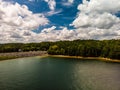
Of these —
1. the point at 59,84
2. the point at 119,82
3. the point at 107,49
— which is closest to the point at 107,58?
the point at 107,49

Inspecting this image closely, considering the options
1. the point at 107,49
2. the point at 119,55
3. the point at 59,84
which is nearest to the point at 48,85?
the point at 59,84

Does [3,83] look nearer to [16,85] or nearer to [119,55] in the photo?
[16,85]

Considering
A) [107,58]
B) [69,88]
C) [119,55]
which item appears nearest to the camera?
[69,88]

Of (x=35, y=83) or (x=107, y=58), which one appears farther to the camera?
(x=107, y=58)

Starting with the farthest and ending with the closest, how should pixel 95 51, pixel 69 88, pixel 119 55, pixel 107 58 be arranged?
pixel 95 51, pixel 107 58, pixel 119 55, pixel 69 88

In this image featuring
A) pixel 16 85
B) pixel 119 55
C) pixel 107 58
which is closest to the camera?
pixel 16 85

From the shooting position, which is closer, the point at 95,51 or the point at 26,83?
the point at 26,83

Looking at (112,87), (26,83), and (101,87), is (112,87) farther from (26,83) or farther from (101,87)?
(26,83)

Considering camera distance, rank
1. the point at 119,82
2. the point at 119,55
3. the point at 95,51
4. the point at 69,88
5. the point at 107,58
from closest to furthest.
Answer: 1. the point at 69,88
2. the point at 119,82
3. the point at 119,55
4. the point at 107,58
5. the point at 95,51

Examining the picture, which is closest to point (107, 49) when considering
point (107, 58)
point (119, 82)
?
point (107, 58)
